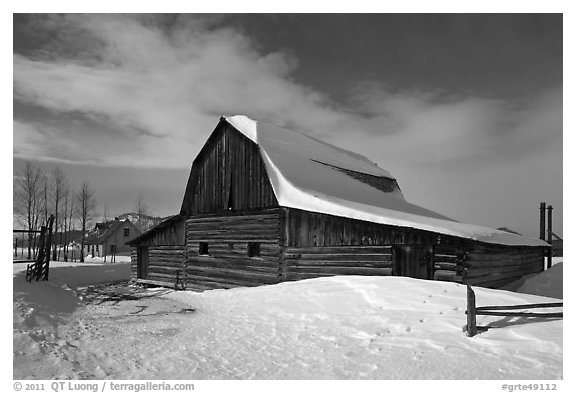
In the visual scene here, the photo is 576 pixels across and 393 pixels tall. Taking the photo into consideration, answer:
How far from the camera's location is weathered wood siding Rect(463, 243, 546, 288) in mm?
12947

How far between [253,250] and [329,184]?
5.02m

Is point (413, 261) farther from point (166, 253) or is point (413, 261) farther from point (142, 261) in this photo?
point (142, 261)

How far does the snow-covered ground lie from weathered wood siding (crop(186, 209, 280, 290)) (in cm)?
358

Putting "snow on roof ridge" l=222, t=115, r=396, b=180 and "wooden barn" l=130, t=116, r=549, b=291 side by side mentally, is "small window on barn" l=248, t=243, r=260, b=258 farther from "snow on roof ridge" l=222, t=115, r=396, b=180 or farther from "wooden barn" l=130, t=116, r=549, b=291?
"snow on roof ridge" l=222, t=115, r=396, b=180

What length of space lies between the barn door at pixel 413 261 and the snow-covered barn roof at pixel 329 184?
36.6 inches

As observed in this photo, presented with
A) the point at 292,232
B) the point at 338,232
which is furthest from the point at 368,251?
the point at 292,232

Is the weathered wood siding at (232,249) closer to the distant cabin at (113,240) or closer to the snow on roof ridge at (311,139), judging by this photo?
the snow on roof ridge at (311,139)

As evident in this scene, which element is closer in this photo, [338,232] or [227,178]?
[338,232]

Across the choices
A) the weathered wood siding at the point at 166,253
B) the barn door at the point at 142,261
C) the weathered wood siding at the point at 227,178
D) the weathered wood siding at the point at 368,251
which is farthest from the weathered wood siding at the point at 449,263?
the barn door at the point at 142,261

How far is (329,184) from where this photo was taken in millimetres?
19156

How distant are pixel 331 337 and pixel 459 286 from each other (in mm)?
4815

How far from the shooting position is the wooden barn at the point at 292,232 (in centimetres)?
1306

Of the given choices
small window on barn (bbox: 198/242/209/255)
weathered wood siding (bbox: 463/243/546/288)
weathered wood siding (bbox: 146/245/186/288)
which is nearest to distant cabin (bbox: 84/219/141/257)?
weathered wood siding (bbox: 146/245/186/288)
